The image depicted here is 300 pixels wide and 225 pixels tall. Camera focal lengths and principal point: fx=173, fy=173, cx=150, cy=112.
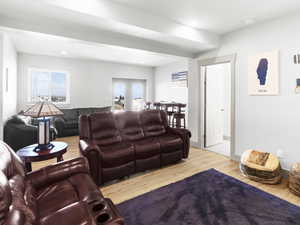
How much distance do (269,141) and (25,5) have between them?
14.3 feet

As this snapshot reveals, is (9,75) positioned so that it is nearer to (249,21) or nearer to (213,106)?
(213,106)

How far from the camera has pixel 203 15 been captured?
9.48 feet

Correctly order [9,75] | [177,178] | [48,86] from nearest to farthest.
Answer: [177,178] < [9,75] < [48,86]

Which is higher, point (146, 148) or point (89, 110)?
point (89, 110)

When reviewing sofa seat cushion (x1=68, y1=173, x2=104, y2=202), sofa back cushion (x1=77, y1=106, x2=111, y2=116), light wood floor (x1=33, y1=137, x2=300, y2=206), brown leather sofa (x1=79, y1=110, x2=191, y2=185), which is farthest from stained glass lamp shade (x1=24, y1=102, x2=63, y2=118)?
sofa back cushion (x1=77, y1=106, x2=111, y2=116)

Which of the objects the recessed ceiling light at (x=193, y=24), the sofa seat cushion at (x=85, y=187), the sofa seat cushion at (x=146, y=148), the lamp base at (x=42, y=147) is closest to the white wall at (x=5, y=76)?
the lamp base at (x=42, y=147)

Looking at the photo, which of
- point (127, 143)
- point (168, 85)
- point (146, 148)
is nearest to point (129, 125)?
point (127, 143)

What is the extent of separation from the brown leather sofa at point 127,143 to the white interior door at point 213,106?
52.1 inches

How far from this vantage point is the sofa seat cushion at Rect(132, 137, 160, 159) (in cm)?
292

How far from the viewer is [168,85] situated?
7.38 m

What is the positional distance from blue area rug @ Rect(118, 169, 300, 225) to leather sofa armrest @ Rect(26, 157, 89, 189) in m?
0.73

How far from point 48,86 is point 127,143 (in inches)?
183

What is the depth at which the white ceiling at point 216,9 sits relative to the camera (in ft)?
8.26

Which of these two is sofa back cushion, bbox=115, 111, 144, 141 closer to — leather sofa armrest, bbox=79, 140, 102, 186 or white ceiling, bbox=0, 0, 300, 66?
leather sofa armrest, bbox=79, 140, 102, 186
